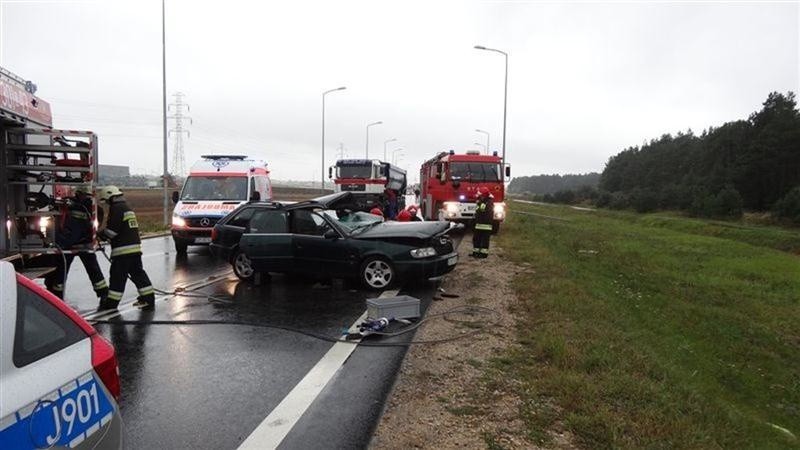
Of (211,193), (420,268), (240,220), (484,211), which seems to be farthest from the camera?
(211,193)

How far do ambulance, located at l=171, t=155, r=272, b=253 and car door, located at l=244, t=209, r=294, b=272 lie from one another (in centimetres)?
360

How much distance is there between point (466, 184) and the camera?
1922cm

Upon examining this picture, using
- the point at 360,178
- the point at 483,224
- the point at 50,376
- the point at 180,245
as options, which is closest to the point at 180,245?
the point at 180,245

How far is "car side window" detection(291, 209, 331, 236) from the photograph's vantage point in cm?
966

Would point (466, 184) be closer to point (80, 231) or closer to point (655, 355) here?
point (655, 355)

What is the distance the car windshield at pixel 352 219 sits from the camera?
386 inches

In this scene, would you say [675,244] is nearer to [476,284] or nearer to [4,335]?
[476,284]

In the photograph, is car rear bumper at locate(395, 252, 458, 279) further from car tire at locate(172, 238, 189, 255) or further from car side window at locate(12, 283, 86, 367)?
car tire at locate(172, 238, 189, 255)

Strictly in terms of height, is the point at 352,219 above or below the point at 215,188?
below

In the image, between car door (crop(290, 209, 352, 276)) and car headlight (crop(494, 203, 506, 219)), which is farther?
car headlight (crop(494, 203, 506, 219))

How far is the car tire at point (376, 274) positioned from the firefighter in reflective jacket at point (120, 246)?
3327 millimetres

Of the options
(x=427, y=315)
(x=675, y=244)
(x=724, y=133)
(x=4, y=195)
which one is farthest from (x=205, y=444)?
(x=724, y=133)

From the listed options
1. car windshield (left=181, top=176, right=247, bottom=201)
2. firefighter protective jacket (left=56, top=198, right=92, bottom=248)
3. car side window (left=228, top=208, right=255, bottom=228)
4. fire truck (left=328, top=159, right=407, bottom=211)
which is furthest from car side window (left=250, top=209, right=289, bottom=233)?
fire truck (left=328, top=159, right=407, bottom=211)

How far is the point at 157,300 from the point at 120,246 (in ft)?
3.97
